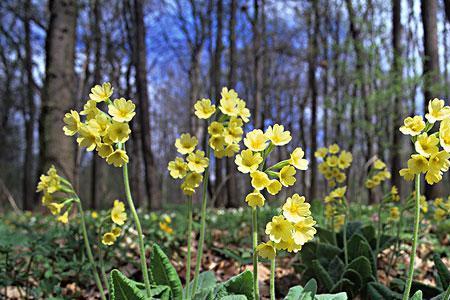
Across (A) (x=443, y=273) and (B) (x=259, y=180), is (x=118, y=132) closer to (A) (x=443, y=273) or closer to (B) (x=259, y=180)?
(B) (x=259, y=180)

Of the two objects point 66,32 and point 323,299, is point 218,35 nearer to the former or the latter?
point 66,32

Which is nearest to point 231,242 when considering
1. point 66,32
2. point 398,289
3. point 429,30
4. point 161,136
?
point 398,289

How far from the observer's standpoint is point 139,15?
29.7ft

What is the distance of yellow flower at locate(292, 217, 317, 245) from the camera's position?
46.6 inches

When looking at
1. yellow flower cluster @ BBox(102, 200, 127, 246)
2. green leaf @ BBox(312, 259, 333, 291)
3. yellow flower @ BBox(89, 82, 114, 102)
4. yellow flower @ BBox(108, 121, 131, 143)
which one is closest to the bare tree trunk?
yellow flower cluster @ BBox(102, 200, 127, 246)

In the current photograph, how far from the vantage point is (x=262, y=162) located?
129 cm

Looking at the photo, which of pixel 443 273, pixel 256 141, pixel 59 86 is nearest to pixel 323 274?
pixel 443 273

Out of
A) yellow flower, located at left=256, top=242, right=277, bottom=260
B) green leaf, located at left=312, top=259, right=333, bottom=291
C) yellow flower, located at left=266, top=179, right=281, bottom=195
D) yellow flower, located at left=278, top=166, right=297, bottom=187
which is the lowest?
green leaf, located at left=312, top=259, right=333, bottom=291

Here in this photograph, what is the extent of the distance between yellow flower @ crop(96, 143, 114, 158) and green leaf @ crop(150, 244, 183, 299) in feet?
1.49

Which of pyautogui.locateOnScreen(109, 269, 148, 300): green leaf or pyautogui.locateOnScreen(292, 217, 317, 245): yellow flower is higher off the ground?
pyautogui.locateOnScreen(292, 217, 317, 245): yellow flower

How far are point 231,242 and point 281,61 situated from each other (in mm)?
20208

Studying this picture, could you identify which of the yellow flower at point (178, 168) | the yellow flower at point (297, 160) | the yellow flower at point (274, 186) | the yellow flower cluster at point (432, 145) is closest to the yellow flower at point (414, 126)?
the yellow flower cluster at point (432, 145)

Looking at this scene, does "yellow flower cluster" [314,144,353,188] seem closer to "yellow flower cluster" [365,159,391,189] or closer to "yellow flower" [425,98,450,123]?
"yellow flower cluster" [365,159,391,189]

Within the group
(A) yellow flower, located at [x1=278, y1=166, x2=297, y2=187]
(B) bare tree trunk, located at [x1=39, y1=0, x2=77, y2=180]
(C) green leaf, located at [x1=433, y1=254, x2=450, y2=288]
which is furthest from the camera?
(B) bare tree trunk, located at [x1=39, y1=0, x2=77, y2=180]
